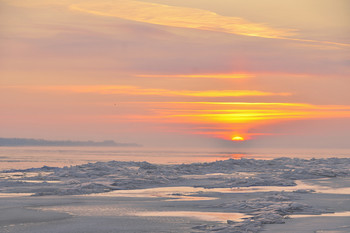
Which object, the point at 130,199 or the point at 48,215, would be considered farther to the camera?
the point at 130,199

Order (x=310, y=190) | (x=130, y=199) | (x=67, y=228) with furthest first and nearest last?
(x=310, y=190), (x=130, y=199), (x=67, y=228)

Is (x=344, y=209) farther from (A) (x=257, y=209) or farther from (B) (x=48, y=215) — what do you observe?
(B) (x=48, y=215)

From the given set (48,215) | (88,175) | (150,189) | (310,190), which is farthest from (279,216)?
(88,175)

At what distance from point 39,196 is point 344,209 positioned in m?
10.3

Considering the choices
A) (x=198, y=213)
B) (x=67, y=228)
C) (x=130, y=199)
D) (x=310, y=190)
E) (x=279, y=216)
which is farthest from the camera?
(x=310, y=190)

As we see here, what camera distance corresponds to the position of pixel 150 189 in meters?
Result: 20.2

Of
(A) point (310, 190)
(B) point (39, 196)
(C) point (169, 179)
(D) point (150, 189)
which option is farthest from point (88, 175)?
(A) point (310, 190)

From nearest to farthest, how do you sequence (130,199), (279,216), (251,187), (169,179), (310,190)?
(279,216) → (130,199) → (310,190) → (251,187) → (169,179)

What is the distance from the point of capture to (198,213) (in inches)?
527

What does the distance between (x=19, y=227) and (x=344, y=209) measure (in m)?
8.99

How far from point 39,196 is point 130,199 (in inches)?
131

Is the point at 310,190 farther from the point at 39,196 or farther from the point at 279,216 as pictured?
the point at 39,196

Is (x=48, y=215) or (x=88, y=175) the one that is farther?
(x=88, y=175)

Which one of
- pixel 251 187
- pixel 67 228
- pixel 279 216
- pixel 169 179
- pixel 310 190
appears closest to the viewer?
pixel 67 228
